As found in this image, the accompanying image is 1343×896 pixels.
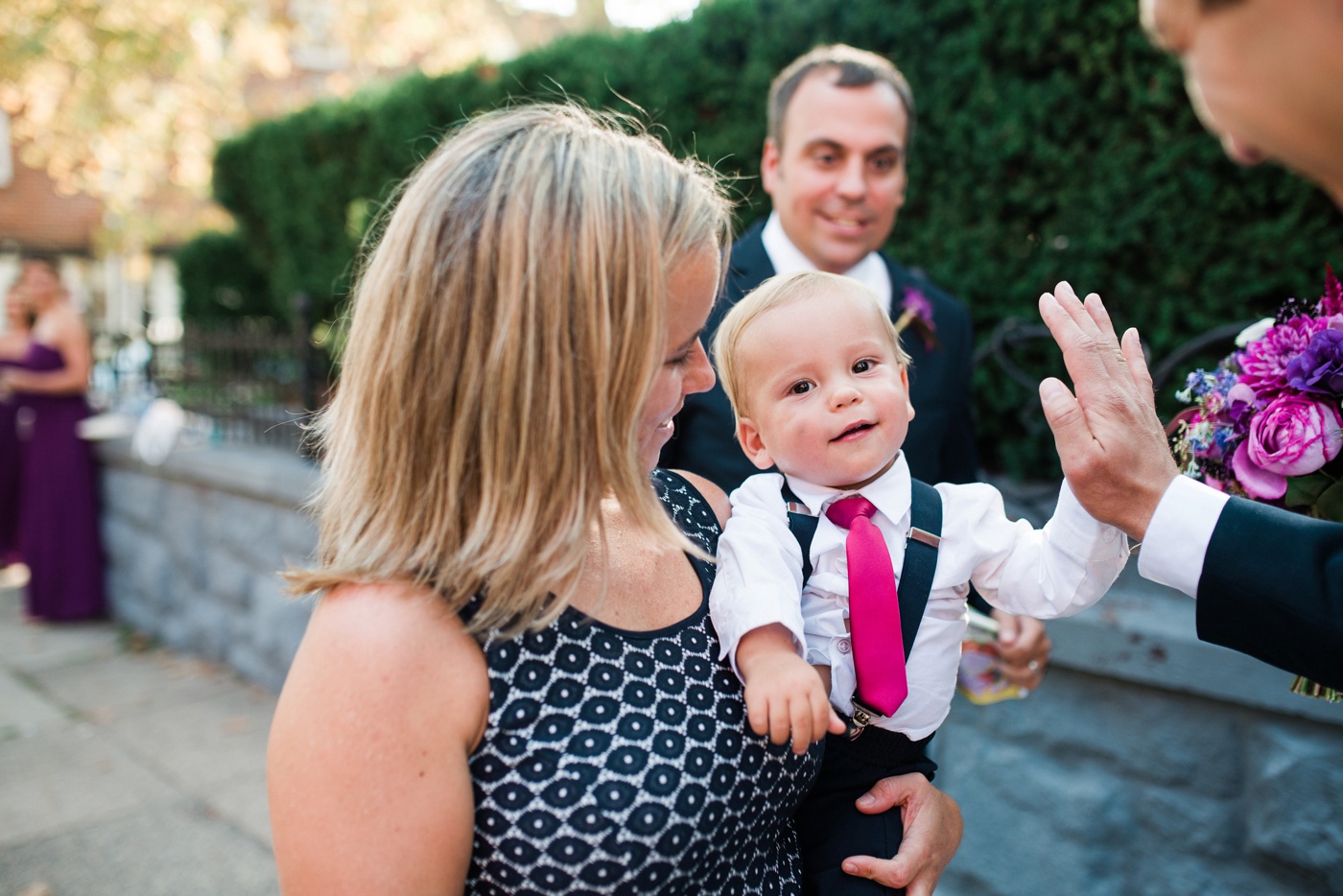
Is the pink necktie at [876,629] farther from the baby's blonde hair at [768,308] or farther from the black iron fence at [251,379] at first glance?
the black iron fence at [251,379]

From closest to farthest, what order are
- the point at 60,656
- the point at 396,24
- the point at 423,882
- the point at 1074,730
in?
1. the point at 423,882
2. the point at 1074,730
3. the point at 60,656
4. the point at 396,24

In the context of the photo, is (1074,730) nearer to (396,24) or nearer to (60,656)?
(60,656)

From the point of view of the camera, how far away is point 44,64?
11430 millimetres

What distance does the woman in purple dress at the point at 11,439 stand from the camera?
769 cm

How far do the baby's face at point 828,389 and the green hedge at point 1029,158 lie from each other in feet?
6.26

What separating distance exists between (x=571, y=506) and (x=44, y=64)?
43.2 feet

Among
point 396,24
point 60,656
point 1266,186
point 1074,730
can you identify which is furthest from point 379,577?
point 396,24

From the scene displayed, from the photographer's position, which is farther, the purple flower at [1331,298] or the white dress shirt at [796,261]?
the white dress shirt at [796,261]

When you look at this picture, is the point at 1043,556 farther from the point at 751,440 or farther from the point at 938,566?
the point at 751,440

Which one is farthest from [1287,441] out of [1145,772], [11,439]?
[11,439]

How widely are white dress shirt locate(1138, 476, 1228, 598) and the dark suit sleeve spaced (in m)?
0.01

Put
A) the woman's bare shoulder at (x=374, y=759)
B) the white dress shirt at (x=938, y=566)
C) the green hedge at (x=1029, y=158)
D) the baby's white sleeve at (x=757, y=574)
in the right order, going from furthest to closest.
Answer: the green hedge at (x=1029, y=158)
the white dress shirt at (x=938, y=566)
the baby's white sleeve at (x=757, y=574)
the woman's bare shoulder at (x=374, y=759)

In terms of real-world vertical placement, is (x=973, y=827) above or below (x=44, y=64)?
below

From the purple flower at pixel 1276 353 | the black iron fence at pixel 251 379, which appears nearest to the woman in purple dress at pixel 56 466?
the black iron fence at pixel 251 379
